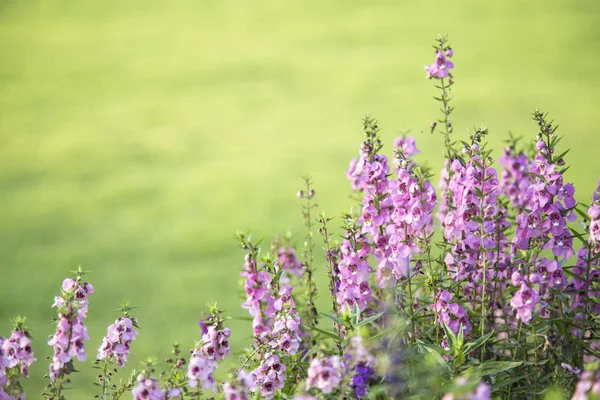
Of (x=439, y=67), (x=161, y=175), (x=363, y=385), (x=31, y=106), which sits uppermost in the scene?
(x=31, y=106)

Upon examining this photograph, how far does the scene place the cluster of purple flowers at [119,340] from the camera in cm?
169

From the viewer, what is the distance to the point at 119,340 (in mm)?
1705

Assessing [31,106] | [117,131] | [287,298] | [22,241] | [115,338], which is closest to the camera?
[115,338]

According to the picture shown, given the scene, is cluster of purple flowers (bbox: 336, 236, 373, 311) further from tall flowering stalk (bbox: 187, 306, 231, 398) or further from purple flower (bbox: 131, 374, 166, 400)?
purple flower (bbox: 131, 374, 166, 400)

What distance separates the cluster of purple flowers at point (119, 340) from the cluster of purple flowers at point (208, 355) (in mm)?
161

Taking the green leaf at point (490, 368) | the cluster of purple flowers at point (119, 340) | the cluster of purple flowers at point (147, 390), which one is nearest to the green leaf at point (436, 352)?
the green leaf at point (490, 368)

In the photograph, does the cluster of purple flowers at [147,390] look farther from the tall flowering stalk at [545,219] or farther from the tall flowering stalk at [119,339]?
the tall flowering stalk at [545,219]

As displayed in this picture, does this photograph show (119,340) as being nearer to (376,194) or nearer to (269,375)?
(269,375)

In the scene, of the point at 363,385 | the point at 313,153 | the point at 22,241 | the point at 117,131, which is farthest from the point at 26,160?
the point at 363,385

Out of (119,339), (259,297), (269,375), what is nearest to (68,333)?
A: (119,339)

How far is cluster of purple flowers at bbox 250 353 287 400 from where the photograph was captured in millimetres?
1644

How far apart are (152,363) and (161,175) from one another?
4.75 meters

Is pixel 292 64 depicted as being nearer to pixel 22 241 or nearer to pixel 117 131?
pixel 117 131

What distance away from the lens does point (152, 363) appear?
1465 millimetres
